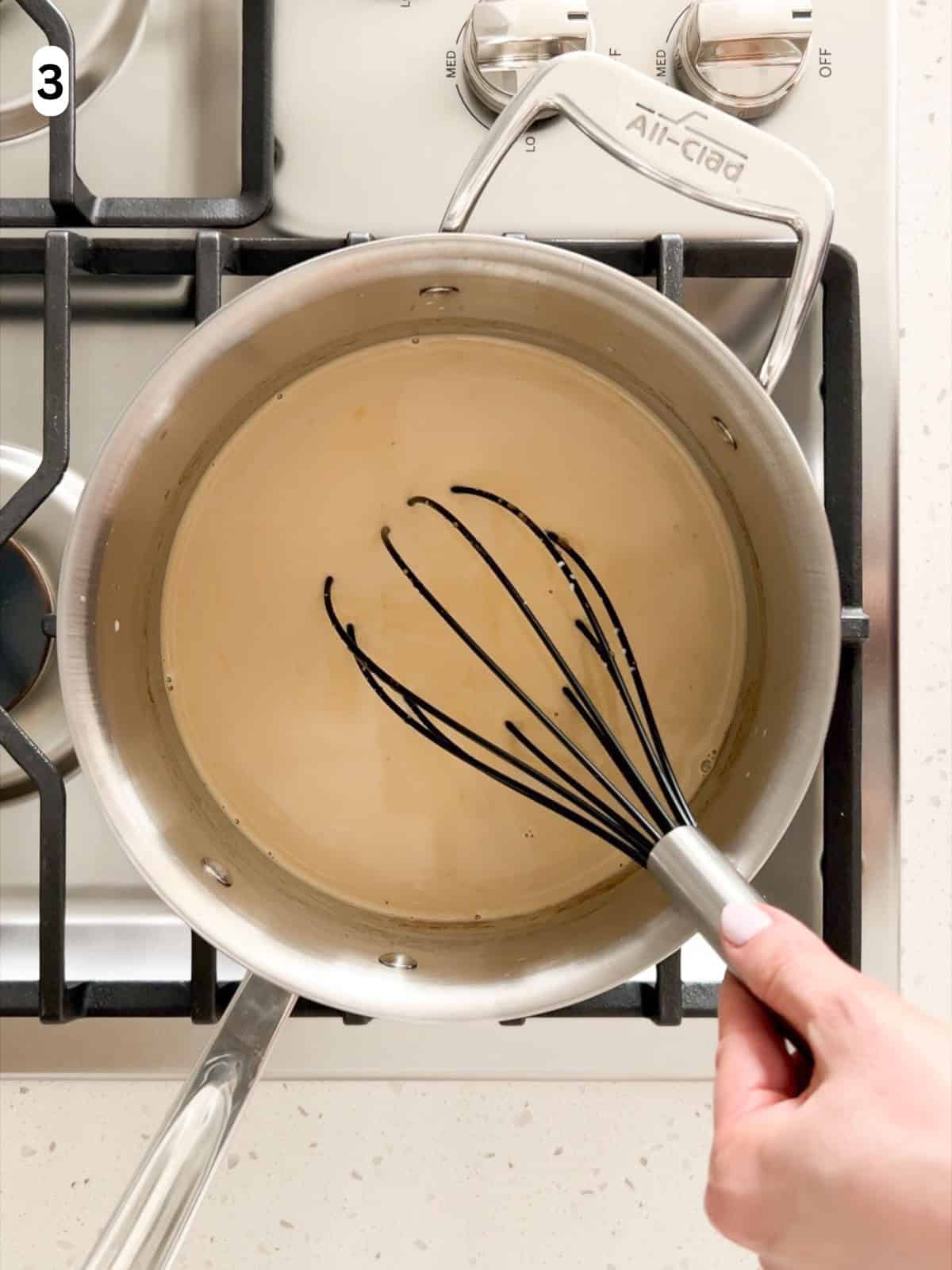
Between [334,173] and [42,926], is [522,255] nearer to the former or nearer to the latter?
[334,173]

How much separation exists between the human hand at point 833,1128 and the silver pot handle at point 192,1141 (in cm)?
16

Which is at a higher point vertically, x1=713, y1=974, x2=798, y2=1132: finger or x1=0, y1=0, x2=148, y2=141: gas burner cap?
x1=0, y1=0, x2=148, y2=141: gas burner cap

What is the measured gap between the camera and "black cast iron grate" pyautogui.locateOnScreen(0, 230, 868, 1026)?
41 centimetres

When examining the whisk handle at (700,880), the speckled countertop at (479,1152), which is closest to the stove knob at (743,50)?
the speckled countertop at (479,1152)

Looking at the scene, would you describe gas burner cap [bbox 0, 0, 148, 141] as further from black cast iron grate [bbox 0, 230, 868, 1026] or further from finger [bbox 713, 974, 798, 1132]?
finger [bbox 713, 974, 798, 1132]

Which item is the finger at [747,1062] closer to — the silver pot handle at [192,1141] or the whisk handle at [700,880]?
the whisk handle at [700,880]

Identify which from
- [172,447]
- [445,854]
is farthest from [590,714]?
[172,447]

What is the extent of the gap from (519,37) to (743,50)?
0.31 ft

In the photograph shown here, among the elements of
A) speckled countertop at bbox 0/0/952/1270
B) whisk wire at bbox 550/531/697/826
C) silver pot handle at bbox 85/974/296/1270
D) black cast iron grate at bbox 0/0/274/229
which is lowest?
speckled countertop at bbox 0/0/952/1270

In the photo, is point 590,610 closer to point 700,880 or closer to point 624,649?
point 624,649

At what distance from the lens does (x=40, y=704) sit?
18.4 inches

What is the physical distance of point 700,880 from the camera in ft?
1.08

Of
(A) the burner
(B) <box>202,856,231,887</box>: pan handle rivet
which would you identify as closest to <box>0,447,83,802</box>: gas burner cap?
(A) the burner

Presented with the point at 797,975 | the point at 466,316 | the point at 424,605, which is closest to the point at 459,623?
the point at 424,605
